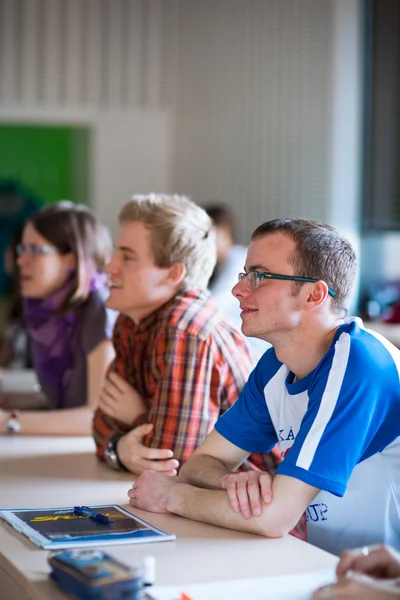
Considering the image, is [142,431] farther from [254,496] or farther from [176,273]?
[254,496]

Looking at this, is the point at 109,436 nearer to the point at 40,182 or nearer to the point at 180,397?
the point at 180,397

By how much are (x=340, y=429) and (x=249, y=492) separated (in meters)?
0.21

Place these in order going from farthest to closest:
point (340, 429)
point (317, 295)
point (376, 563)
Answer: point (317, 295) → point (340, 429) → point (376, 563)

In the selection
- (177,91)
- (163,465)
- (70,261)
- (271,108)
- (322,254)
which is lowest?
(163,465)

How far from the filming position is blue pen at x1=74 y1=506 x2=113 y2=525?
177 centimetres

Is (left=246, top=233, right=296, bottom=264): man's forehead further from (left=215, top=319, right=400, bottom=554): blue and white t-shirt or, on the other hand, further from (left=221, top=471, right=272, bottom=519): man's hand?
(left=221, top=471, right=272, bottom=519): man's hand

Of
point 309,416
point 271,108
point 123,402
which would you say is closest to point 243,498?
point 309,416

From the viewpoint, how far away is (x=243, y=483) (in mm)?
1787

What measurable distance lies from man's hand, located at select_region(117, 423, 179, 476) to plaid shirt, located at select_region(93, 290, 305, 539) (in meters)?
0.03

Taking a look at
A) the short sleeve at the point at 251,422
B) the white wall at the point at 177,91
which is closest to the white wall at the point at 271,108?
the white wall at the point at 177,91

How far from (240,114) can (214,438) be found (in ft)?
18.2

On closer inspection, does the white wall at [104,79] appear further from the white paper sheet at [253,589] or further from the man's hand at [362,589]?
Answer: the man's hand at [362,589]

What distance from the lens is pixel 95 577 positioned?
1.27m

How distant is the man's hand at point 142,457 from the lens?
88.7 inches
